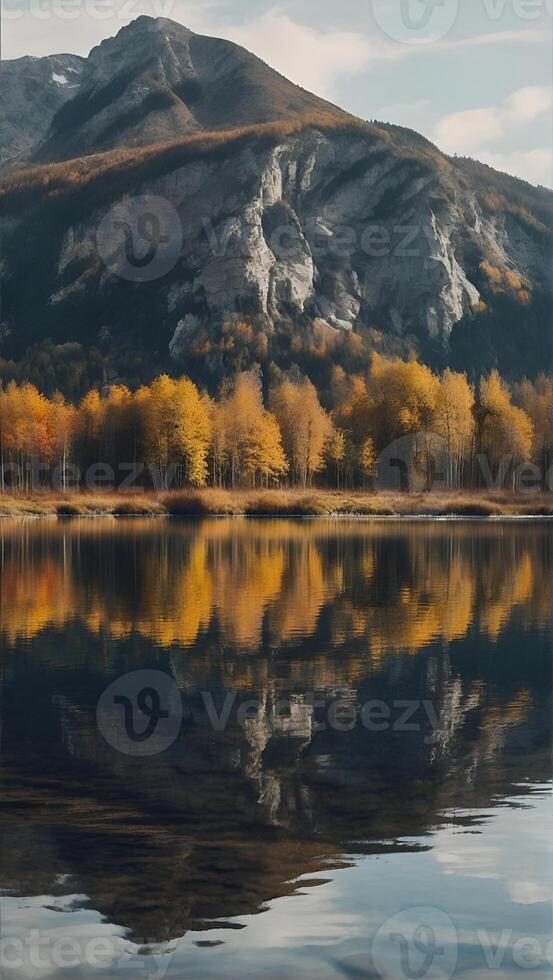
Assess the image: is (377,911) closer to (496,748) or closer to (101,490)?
(496,748)

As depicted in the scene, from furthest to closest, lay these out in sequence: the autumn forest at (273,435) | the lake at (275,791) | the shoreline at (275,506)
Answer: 1. the autumn forest at (273,435)
2. the shoreline at (275,506)
3. the lake at (275,791)

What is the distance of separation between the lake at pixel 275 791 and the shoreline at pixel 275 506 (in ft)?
191

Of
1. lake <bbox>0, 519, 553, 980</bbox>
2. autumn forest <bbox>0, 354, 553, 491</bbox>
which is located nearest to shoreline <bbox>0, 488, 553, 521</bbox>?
autumn forest <bbox>0, 354, 553, 491</bbox>

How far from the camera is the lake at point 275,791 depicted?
918 cm

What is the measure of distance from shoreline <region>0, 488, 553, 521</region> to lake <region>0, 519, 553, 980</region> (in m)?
58.1

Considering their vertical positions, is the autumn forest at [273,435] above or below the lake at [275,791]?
above

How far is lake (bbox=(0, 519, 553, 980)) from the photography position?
30.1 feet

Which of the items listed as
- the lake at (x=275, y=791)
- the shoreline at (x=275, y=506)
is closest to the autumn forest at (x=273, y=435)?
the shoreline at (x=275, y=506)

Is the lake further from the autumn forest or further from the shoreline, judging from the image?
the autumn forest

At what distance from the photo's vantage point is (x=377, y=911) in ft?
31.9

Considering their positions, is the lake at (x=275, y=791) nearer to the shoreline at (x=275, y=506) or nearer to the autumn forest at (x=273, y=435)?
the shoreline at (x=275, y=506)

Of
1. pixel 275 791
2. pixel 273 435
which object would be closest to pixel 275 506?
pixel 273 435

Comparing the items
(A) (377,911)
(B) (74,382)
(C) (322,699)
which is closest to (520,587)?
(C) (322,699)

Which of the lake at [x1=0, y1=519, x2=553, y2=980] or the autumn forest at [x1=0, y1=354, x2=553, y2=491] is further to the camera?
the autumn forest at [x1=0, y1=354, x2=553, y2=491]
